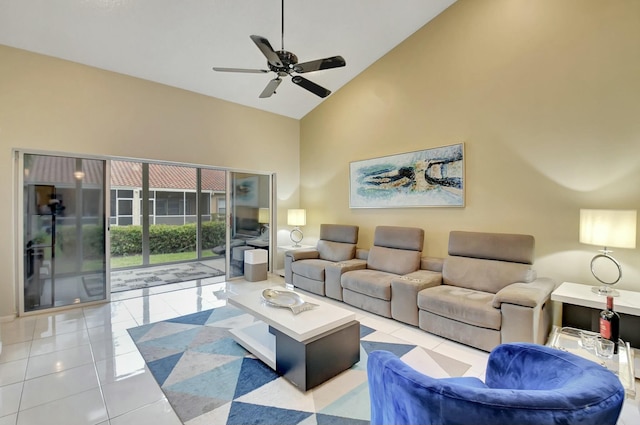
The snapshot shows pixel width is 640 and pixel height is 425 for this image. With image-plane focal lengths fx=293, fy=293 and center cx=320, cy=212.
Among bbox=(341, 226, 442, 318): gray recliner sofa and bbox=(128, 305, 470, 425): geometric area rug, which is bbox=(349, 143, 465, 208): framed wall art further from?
bbox=(128, 305, 470, 425): geometric area rug

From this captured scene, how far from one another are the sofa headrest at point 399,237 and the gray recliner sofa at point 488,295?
1.49 feet

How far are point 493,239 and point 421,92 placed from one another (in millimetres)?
2233

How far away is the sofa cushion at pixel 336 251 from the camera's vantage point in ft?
15.7

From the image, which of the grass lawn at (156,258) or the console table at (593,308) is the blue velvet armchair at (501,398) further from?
the grass lawn at (156,258)

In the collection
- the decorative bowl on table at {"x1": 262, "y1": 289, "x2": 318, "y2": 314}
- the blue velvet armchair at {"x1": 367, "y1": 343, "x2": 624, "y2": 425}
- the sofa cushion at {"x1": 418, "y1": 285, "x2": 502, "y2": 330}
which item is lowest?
the sofa cushion at {"x1": 418, "y1": 285, "x2": 502, "y2": 330}

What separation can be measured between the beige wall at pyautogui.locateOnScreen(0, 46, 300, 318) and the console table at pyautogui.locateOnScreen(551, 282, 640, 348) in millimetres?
4833

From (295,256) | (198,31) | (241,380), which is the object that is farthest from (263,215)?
(241,380)

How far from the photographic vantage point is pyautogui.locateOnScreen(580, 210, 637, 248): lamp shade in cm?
236

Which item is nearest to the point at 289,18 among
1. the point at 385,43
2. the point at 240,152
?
the point at 385,43

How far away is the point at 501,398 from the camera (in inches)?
34.4

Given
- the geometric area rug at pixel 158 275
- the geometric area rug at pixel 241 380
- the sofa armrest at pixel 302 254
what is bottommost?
the geometric area rug at pixel 241 380

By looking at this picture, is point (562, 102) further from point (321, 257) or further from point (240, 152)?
point (240, 152)

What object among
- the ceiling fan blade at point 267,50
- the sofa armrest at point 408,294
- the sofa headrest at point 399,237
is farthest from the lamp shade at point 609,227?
the ceiling fan blade at point 267,50

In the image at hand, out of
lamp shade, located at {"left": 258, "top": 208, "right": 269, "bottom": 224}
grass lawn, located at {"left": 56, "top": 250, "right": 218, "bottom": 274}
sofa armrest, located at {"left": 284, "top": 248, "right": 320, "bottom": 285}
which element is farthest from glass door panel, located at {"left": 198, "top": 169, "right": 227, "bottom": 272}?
sofa armrest, located at {"left": 284, "top": 248, "right": 320, "bottom": 285}
